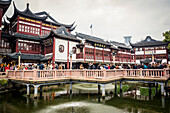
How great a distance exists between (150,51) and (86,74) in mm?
37105

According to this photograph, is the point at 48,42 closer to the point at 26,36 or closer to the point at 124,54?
the point at 26,36

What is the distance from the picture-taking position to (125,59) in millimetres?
42062

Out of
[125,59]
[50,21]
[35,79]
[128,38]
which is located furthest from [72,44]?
[128,38]

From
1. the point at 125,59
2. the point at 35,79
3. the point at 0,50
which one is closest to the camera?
the point at 35,79

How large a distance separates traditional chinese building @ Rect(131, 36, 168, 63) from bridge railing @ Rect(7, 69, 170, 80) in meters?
30.6

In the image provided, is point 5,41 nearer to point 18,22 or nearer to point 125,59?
point 18,22

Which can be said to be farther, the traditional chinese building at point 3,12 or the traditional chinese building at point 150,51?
the traditional chinese building at point 150,51

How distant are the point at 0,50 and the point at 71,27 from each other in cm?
1687

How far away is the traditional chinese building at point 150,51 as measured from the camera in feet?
133

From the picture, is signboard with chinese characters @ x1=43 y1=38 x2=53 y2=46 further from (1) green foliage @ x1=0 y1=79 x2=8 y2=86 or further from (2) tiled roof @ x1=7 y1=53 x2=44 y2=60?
(1) green foliage @ x1=0 y1=79 x2=8 y2=86

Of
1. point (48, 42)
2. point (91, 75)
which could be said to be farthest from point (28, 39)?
point (91, 75)

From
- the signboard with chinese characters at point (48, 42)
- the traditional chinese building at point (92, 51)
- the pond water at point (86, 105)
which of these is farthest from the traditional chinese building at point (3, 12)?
the traditional chinese building at point (92, 51)

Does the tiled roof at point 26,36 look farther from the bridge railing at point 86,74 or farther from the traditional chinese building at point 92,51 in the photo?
the bridge railing at point 86,74

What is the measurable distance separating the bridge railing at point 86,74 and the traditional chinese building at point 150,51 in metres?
30.6
